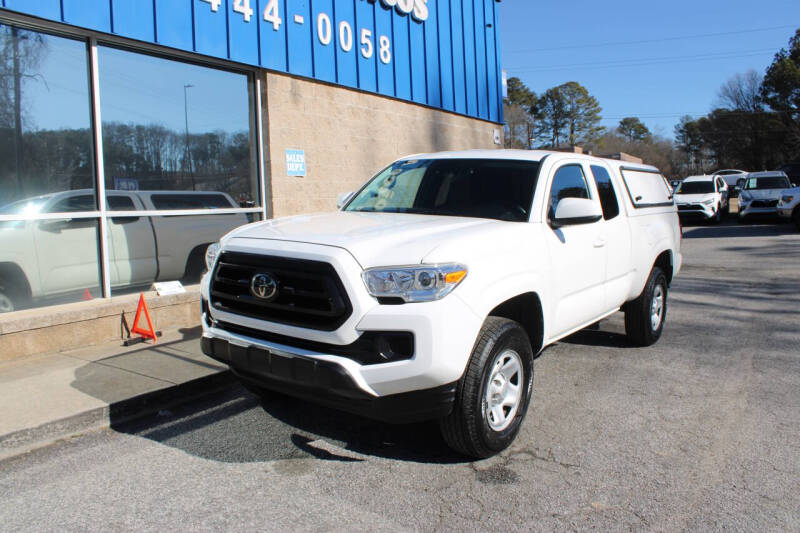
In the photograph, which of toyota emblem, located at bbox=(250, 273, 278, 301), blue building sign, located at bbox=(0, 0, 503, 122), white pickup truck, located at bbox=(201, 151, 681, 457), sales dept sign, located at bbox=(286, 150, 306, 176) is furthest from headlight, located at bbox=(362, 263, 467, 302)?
sales dept sign, located at bbox=(286, 150, 306, 176)

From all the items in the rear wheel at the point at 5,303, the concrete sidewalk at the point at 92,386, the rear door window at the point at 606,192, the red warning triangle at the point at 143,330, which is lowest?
the concrete sidewalk at the point at 92,386

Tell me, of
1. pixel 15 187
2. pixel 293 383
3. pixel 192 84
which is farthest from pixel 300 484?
pixel 192 84

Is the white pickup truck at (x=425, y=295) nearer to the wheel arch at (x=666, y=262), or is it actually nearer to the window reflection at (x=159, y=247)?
the wheel arch at (x=666, y=262)

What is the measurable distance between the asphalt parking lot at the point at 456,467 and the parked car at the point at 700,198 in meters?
19.2

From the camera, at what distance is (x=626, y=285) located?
19.1 feet

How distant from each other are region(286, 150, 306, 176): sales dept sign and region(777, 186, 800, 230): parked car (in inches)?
640

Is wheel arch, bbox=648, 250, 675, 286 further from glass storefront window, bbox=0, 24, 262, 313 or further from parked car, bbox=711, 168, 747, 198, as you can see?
parked car, bbox=711, 168, 747, 198

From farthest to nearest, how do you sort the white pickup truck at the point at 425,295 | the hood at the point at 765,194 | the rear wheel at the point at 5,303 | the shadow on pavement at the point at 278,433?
1. the hood at the point at 765,194
2. the rear wheel at the point at 5,303
3. the shadow on pavement at the point at 278,433
4. the white pickup truck at the point at 425,295

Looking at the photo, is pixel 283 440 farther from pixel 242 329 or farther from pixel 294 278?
pixel 294 278

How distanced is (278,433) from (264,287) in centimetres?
121

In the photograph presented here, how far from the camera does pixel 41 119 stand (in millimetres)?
6426

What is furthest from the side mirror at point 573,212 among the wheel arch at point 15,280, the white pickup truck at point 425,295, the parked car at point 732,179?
the parked car at point 732,179

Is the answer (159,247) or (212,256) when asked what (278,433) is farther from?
(159,247)

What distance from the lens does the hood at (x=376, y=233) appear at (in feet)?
11.5
